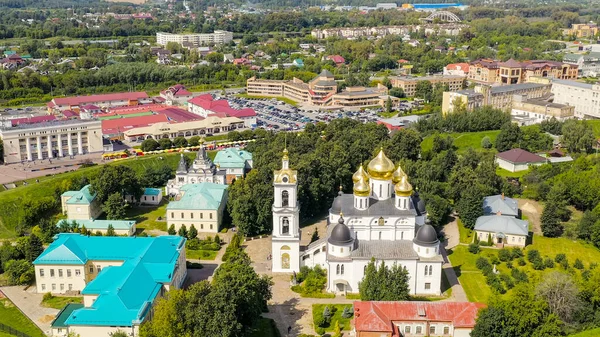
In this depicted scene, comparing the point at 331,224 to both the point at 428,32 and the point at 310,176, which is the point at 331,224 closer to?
the point at 310,176

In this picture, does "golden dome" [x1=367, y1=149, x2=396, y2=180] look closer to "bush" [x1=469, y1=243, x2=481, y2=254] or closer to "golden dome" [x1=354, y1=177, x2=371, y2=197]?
"golden dome" [x1=354, y1=177, x2=371, y2=197]

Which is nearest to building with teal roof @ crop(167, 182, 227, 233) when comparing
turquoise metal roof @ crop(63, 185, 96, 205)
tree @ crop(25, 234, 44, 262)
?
turquoise metal roof @ crop(63, 185, 96, 205)

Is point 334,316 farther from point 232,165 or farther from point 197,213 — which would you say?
point 232,165

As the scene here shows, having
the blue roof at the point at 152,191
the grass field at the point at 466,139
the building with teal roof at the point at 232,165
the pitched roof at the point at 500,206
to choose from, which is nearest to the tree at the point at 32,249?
the blue roof at the point at 152,191

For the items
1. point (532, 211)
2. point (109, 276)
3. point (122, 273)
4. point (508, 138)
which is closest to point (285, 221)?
point (122, 273)

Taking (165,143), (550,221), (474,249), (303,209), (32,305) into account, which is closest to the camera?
(32,305)

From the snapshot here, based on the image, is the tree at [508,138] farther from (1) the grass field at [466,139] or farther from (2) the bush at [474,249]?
(2) the bush at [474,249]

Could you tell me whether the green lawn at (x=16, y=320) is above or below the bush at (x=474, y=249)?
below
